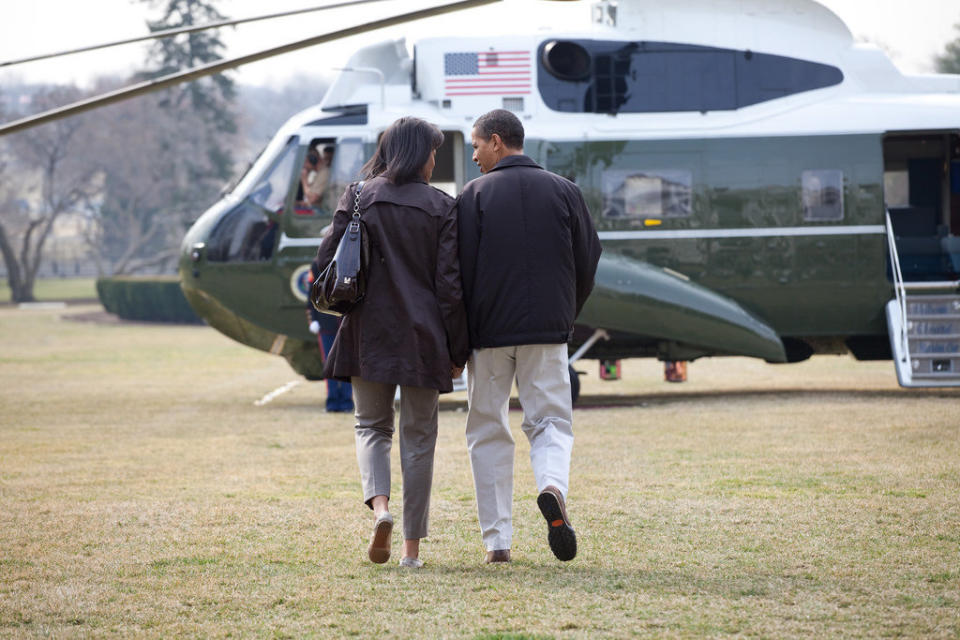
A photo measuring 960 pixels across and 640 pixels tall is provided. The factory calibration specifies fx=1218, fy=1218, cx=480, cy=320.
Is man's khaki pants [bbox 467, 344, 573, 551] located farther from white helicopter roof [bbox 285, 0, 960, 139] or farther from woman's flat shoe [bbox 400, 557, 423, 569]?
Result: white helicopter roof [bbox 285, 0, 960, 139]

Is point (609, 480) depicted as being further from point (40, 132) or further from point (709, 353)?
point (40, 132)

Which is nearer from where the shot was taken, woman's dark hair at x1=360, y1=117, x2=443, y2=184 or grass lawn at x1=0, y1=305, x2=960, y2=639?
grass lawn at x1=0, y1=305, x2=960, y2=639

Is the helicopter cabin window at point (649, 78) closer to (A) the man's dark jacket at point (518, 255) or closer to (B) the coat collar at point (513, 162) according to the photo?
(B) the coat collar at point (513, 162)

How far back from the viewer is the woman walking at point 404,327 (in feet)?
16.9

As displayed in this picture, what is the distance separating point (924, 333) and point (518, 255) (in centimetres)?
767

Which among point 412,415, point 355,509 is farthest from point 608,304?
point 412,415

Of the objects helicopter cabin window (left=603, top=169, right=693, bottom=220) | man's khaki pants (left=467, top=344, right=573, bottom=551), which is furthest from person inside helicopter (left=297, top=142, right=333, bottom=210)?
man's khaki pants (left=467, top=344, right=573, bottom=551)

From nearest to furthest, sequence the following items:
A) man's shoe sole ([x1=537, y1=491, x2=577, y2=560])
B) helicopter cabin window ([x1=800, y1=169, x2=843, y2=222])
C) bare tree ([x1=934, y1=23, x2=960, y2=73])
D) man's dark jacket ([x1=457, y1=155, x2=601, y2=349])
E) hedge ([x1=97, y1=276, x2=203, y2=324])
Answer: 1. man's shoe sole ([x1=537, y1=491, x2=577, y2=560])
2. man's dark jacket ([x1=457, y1=155, x2=601, y2=349])
3. helicopter cabin window ([x1=800, y1=169, x2=843, y2=222])
4. hedge ([x1=97, y1=276, x2=203, y2=324])
5. bare tree ([x1=934, y1=23, x2=960, y2=73])

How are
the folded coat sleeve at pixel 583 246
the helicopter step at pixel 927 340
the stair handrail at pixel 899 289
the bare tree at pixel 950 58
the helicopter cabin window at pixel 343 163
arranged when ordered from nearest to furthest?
the folded coat sleeve at pixel 583 246 < the helicopter step at pixel 927 340 < the stair handrail at pixel 899 289 < the helicopter cabin window at pixel 343 163 < the bare tree at pixel 950 58

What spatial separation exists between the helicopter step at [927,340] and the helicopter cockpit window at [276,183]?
608 centimetres

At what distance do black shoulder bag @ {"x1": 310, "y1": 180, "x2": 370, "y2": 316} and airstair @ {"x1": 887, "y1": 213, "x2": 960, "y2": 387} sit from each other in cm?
764

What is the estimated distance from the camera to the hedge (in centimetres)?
3581

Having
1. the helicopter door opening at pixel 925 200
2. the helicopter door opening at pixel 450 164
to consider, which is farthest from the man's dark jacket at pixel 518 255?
the helicopter door opening at pixel 925 200

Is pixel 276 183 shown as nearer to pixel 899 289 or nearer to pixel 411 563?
pixel 899 289
